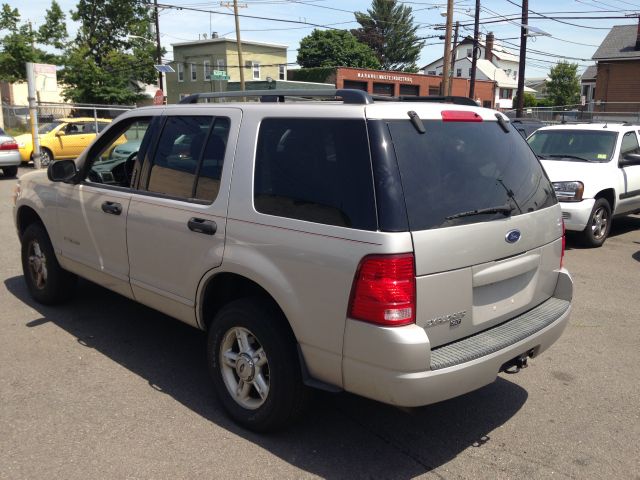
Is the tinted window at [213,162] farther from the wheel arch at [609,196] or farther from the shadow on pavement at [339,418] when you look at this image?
the wheel arch at [609,196]

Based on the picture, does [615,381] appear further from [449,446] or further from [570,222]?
[570,222]

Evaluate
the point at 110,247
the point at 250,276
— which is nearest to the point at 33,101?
the point at 110,247

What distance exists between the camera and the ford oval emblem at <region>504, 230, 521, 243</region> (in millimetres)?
3232

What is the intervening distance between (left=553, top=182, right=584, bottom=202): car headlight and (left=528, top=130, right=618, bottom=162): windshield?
1.01m

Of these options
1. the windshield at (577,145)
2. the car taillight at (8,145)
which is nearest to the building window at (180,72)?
the car taillight at (8,145)

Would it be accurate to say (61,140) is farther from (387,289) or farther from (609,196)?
(387,289)

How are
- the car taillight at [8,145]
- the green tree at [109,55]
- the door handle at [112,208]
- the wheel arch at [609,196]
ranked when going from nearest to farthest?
the door handle at [112,208] < the wheel arch at [609,196] < the car taillight at [8,145] < the green tree at [109,55]

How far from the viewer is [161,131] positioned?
4172 millimetres

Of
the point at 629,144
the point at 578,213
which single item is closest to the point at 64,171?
the point at 578,213

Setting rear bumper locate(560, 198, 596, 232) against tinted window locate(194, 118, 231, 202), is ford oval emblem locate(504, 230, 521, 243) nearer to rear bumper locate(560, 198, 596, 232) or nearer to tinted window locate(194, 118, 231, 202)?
tinted window locate(194, 118, 231, 202)

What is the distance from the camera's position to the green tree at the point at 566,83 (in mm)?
61750

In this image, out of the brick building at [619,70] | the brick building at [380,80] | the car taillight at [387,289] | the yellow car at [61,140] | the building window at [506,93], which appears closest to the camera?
the car taillight at [387,289]

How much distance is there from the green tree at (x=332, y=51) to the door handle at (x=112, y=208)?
68.1 meters

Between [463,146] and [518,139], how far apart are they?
69cm
